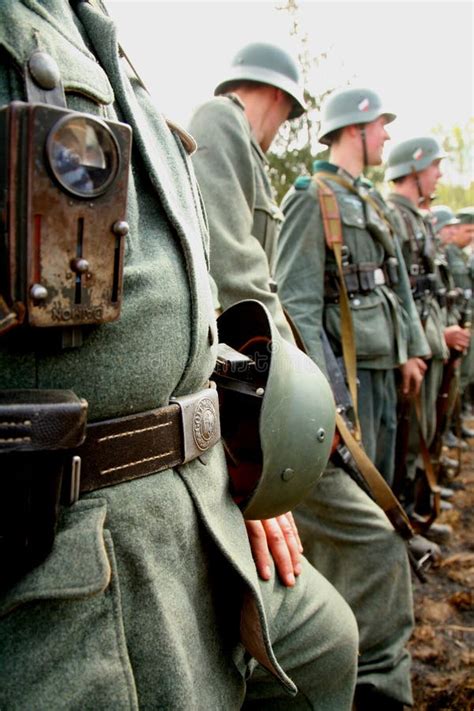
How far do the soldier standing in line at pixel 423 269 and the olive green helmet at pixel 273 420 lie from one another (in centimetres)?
285

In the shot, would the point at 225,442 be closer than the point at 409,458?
Yes

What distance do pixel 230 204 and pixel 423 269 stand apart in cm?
312

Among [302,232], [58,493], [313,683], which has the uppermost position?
[302,232]

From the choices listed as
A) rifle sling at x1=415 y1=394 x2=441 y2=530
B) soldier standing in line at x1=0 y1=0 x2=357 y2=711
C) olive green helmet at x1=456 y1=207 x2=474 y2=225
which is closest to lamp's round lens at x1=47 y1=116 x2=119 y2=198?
soldier standing in line at x1=0 y1=0 x2=357 y2=711

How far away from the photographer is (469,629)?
3.16 metres

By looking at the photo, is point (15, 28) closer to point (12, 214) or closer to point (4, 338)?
point (12, 214)

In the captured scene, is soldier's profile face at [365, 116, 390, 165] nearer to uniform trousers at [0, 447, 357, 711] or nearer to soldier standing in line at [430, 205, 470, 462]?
soldier standing in line at [430, 205, 470, 462]

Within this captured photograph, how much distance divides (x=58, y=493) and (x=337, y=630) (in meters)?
0.89

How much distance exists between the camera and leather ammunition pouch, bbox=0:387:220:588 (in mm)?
775

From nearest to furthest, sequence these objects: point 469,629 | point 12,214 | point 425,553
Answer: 1. point 12,214
2. point 469,629
3. point 425,553

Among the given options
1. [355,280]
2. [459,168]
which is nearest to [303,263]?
[355,280]

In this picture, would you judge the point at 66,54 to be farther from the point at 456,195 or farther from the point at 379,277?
the point at 456,195

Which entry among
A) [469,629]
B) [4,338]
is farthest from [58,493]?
[469,629]

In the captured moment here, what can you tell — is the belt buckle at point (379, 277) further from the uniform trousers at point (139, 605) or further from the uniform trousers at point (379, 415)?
the uniform trousers at point (139, 605)
